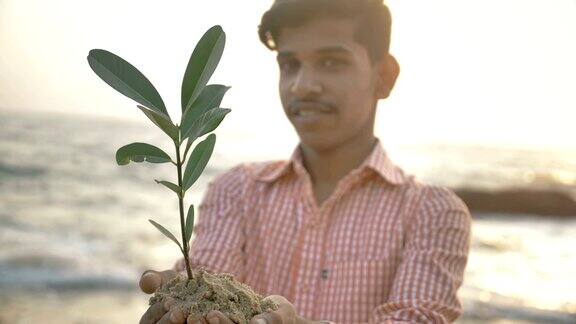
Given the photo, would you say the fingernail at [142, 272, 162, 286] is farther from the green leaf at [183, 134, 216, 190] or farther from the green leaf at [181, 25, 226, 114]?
the green leaf at [181, 25, 226, 114]

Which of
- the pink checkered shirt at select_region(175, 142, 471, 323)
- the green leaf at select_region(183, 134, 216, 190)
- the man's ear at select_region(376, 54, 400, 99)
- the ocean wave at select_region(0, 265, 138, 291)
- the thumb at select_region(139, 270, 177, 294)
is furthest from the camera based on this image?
the ocean wave at select_region(0, 265, 138, 291)

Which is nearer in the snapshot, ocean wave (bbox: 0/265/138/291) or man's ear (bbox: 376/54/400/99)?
man's ear (bbox: 376/54/400/99)

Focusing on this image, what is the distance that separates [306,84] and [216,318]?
118 cm

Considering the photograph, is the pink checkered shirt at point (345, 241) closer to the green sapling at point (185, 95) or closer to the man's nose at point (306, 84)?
the man's nose at point (306, 84)

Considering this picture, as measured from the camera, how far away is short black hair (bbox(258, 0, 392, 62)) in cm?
241

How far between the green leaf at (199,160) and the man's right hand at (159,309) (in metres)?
0.25

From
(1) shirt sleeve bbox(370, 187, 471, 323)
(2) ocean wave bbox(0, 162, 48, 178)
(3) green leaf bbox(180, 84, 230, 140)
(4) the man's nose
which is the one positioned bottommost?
(2) ocean wave bbox(0, 162, 48, 178)

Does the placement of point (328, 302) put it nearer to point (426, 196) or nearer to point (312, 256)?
point (312, 256)

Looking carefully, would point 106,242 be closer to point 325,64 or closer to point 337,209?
point 337,209

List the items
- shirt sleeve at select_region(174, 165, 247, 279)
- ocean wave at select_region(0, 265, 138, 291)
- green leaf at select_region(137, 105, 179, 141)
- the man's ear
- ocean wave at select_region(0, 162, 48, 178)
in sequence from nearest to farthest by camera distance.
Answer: green leaf at select_region(137, 105, 179, 141)
shirt sleeve at select_region(174, 165, 247, 279)
the man's ear
ocean wave at select_region(0, 265, 138, 291)
ocean wave at select_region(0, 162, 48, 178)

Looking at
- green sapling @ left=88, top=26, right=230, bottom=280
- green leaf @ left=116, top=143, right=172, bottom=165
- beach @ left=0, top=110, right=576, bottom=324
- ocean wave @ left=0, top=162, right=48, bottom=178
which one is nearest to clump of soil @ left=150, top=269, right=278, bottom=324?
green sapling @ left=88, top=26, right=230, bottom=280

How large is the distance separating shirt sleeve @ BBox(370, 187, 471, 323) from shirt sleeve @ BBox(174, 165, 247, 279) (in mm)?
521

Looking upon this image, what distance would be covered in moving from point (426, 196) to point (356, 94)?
43cm

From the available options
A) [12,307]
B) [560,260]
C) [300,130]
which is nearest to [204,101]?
[300,130]
